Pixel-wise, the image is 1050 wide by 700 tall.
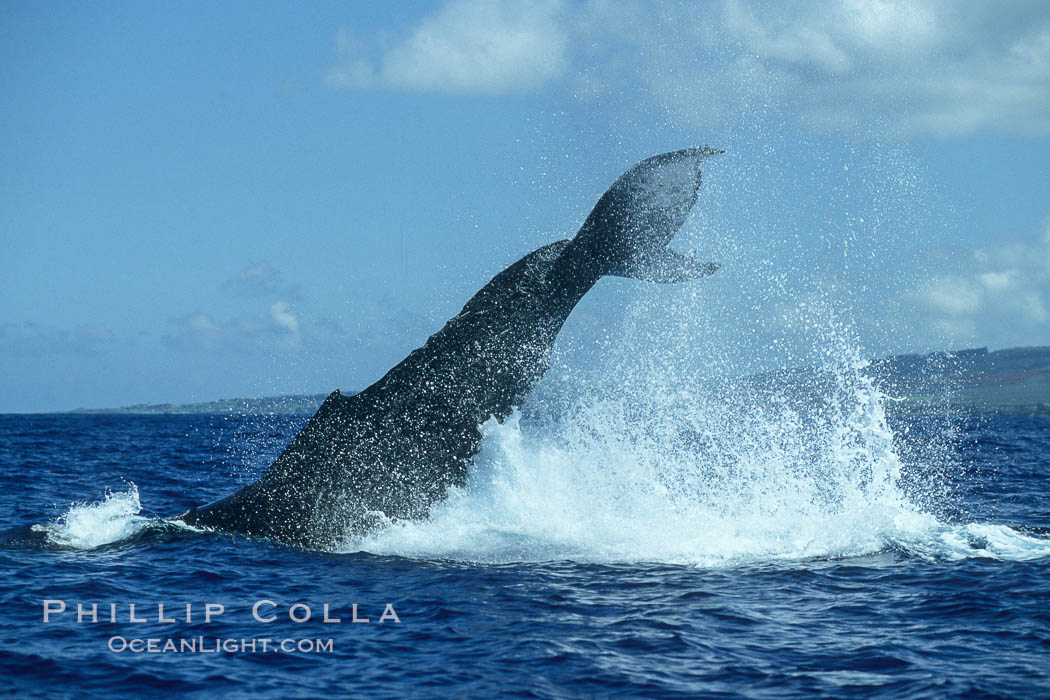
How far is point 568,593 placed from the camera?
9.60 meters

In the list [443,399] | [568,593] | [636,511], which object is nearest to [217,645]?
[568,593]

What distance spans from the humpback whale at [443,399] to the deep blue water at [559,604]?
0.44m

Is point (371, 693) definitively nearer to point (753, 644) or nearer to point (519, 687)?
point (519, 687)

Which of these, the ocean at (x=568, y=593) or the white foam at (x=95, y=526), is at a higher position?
the white foam at (x=95, y=526)

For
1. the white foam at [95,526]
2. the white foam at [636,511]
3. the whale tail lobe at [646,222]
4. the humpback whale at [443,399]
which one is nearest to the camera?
the whale tail lobe at [646,222]

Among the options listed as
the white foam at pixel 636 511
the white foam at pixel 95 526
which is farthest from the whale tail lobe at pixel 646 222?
the white foam at pixel 95 526

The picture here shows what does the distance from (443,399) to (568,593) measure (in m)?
2.64

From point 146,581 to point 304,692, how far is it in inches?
157

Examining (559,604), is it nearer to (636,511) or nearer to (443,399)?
(443,399)

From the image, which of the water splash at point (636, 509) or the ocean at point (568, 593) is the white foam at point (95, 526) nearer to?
the ocean at point (568, 593)

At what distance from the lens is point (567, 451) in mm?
13906

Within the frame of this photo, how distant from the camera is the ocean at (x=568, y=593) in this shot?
24.4 feet

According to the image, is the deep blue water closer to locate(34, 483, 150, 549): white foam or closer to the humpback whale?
locate(34, 483, 150, 549): white foam

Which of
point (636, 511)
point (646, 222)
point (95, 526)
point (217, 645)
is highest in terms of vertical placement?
point (646, 222)
